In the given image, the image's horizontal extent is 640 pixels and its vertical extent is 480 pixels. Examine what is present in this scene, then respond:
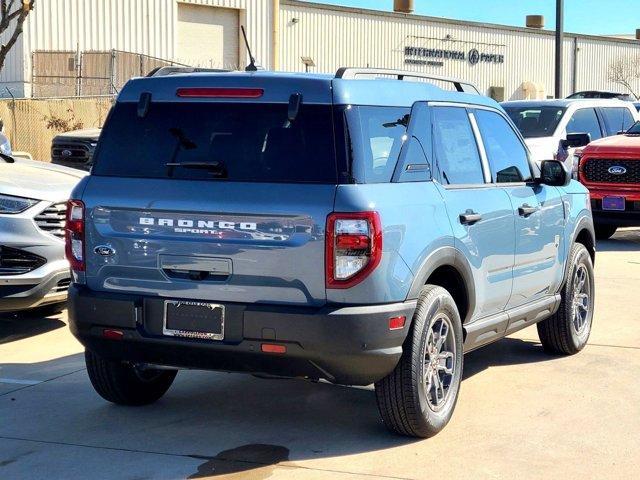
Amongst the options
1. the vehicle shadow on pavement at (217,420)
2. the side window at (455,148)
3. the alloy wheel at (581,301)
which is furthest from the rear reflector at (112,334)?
the alloy wheel at (581,301)

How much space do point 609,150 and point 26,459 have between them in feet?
36.8

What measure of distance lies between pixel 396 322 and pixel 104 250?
1.54 meters

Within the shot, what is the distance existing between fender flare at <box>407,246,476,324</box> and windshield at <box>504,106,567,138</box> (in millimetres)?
10823

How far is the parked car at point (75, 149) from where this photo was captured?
1723 cm

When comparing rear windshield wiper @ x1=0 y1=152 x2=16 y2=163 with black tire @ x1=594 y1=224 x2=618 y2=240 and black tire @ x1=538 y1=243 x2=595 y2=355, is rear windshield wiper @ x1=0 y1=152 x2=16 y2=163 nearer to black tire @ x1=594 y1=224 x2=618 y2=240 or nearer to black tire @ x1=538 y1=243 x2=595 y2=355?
black tire @ x1=538 y1=243 x2=595 y2=355

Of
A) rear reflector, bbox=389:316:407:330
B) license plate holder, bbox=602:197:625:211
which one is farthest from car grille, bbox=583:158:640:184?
rear reflector, bbox=389:316:407:330

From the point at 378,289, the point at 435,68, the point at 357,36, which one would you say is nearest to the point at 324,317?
the point at 378,289

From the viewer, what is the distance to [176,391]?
271 inches

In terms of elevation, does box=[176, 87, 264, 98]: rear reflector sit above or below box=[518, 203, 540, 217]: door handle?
above

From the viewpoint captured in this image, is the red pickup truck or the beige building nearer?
the red pickup truck

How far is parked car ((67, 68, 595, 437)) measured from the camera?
17.1ft

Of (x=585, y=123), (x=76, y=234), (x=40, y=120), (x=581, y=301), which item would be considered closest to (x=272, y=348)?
(x=76, y=234)

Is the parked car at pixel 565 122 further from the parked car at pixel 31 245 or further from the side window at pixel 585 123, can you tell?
the parked car at pixel 31 245

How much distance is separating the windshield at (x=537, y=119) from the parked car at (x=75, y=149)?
262 inches
